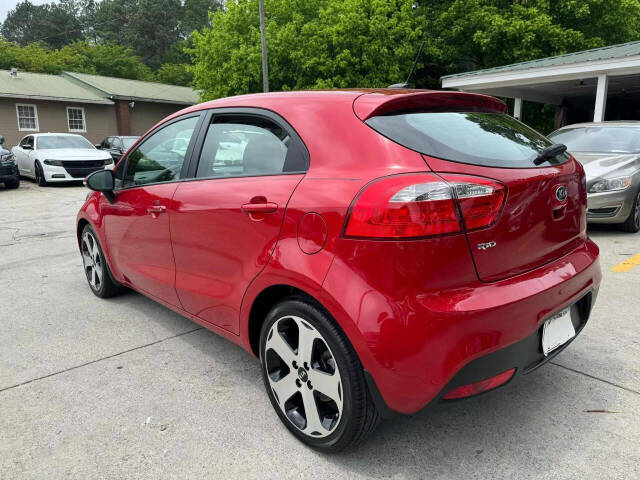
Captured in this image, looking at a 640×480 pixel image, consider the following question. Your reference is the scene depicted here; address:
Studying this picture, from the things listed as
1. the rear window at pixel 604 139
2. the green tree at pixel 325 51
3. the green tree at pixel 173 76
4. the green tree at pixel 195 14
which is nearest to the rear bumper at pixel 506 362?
the rear window at pixel 604 139

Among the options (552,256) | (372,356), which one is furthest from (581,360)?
(372,356)

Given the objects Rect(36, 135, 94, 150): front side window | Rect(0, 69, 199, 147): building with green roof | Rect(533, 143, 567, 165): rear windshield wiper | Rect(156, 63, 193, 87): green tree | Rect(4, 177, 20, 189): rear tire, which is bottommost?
Rect(4, 177, 20, 189): rear tire

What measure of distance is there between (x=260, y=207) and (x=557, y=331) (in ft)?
4.72

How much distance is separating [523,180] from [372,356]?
956 millimetres

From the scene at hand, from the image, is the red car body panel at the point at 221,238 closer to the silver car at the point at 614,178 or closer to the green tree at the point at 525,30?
the silver car at the point at 614,178

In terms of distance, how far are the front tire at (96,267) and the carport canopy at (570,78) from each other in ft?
38.5

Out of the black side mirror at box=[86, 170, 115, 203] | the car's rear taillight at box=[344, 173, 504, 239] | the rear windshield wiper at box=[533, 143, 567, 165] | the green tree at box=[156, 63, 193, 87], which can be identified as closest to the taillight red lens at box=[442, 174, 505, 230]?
the car's rear taillight at box=[344, 173, 504, 239]

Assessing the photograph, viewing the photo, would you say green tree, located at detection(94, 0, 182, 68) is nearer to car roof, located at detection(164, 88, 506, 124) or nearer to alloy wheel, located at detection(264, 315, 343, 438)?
car roof, located at detection(164, 88, 506, 124)

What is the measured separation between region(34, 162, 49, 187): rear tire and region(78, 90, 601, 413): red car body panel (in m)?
14.1

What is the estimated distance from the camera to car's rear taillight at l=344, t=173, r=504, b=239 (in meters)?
1.87

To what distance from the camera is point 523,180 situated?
2092 mm

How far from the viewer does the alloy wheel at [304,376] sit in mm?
2131

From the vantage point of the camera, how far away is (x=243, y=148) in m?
2.69

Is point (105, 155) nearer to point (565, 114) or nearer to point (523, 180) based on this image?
point (523, 180)
